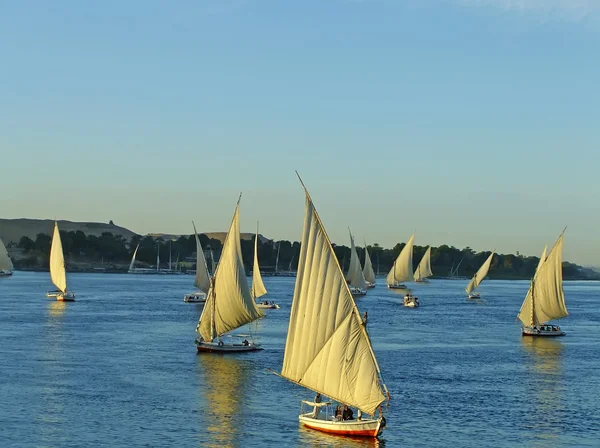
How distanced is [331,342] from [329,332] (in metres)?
0.52

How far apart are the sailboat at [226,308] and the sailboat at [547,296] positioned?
116 feet

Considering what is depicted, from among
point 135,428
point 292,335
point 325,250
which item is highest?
point 325,250

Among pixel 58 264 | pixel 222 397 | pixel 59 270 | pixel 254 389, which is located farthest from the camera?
pixel 59 270

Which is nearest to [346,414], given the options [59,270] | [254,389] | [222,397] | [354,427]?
[354,427]

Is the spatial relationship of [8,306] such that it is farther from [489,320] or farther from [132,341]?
[489,320]

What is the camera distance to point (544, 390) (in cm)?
7188

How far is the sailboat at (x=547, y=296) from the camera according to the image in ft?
360

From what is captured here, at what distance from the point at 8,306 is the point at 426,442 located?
361 ft

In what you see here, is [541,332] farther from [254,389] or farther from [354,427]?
[354,427]

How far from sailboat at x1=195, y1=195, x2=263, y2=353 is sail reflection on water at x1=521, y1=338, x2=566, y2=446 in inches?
958

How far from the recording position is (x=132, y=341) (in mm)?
98938

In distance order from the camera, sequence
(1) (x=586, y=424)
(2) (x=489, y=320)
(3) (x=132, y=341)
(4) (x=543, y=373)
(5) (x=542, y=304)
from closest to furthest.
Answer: (1) (x=586, y=424) < (4) (x=543, y=373) < (3) (x=132, y=341) < (5) (x=542, y=304) < (2) (x=489, y=320)

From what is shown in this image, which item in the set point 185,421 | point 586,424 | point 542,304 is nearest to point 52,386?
point 185,421

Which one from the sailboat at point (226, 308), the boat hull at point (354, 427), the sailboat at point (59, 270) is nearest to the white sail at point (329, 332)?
the boat hull at point (354, 427)
